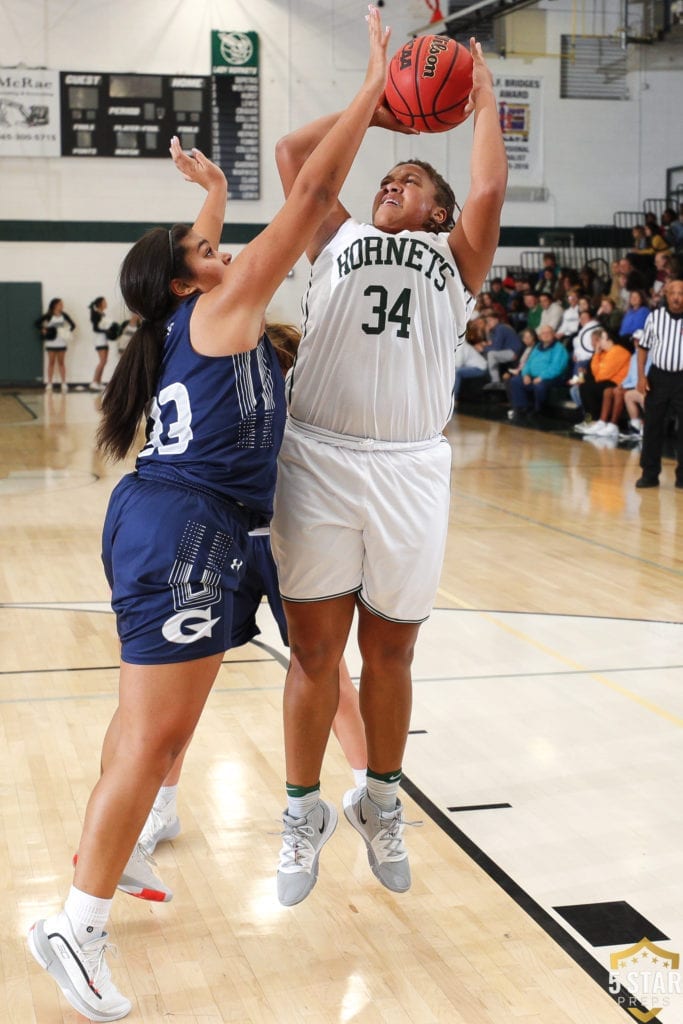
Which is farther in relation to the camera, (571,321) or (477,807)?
(571,321)

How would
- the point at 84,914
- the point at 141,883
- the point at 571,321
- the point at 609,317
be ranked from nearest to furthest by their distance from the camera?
the point at 84,914, the point at 141,883, the point at 609,317, the point at 571,321

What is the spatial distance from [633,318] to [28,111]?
36.7 feet

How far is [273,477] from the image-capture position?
8.38ft

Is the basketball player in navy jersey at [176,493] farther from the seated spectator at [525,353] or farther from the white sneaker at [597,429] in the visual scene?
the seated spectator at [525,353]

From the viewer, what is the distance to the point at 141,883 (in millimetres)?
2785

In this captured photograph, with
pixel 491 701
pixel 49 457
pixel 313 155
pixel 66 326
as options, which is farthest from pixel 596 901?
pixel 66 326

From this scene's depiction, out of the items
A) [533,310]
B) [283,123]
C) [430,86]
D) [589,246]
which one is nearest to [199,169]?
[430,86]

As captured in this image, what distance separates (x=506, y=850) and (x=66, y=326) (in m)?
18.3

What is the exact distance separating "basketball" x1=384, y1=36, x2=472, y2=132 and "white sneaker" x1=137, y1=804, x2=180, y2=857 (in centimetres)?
184

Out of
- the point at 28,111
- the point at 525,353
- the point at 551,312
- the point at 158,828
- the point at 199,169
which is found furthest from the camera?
the point at 28,111

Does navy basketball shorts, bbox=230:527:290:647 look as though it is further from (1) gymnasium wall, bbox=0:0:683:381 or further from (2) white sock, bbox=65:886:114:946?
(1) gymnasium wall, bbox=0:0:683:381

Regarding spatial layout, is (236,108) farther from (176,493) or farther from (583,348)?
(176,493)

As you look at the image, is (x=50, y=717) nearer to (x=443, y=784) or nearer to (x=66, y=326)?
(x=443, y=784)

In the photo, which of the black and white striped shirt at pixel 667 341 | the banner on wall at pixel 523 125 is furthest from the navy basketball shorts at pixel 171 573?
the banner on wall at pixel 523 125
